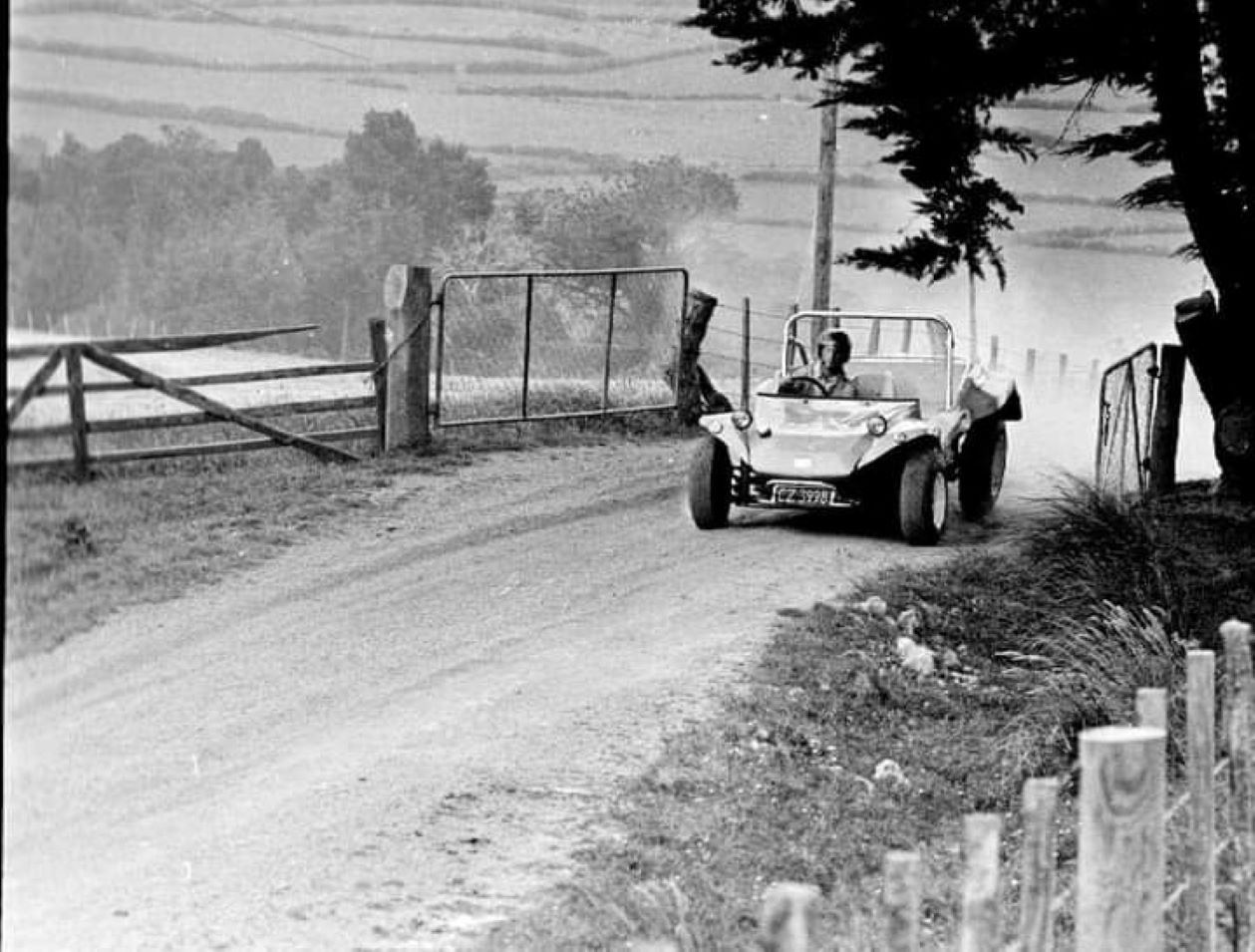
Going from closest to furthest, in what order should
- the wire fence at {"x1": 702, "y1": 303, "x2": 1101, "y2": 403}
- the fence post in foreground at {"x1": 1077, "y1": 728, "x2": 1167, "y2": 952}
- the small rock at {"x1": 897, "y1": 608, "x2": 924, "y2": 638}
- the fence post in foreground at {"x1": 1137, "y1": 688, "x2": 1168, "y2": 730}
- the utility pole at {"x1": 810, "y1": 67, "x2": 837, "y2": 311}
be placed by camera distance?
the fence post in foreground at {"x1": 1077, "y1": 728, "x2": 1167, "y2": 952} < the fence post in foreground at {"x1": 1137, "y1": 688, "x2": 1168, "y2": 730} < the small rock at {"x1": 897, "y1": 608, "x2": 924, "y2": 638} < the utility pole at {"x1": 810, "y1": 67, "x2": 837, "y2": 311} < the wire fence at {"x1": 702, "y1": 303, "x2": 1101, "y2": 403}

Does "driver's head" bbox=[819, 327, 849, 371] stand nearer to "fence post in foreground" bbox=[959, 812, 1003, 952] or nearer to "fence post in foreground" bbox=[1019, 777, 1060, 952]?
"fence post in foreground" bbox=[1019, 777, 1060, 952]

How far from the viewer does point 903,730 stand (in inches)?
268

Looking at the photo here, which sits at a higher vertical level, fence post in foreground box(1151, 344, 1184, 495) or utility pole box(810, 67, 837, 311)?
utility pole box(810, 67, 837, 311)

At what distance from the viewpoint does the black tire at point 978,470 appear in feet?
37.8

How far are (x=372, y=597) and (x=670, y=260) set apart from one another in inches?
571

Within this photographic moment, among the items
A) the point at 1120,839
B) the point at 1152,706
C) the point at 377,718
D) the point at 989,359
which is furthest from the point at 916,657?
the point at 989,359

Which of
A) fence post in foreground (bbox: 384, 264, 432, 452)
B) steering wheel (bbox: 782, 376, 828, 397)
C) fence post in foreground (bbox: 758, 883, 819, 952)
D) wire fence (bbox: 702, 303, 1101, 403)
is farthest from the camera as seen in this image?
wire fence (bbox: 702, 303, 1101, 403)

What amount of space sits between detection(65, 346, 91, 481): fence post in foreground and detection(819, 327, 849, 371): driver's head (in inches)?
357

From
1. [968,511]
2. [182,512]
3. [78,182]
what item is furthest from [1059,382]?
[78,182]

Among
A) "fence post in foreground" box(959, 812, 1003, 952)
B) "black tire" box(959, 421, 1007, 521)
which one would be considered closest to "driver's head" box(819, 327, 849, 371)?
"black tire" box(959, 421, 1007, 521)

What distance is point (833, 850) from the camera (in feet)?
17.2

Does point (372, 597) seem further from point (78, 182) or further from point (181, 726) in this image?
point (78, 182)

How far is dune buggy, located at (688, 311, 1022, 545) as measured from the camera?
1020cm

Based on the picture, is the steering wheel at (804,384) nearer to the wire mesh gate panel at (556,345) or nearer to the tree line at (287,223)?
the tree line at (287,223)
